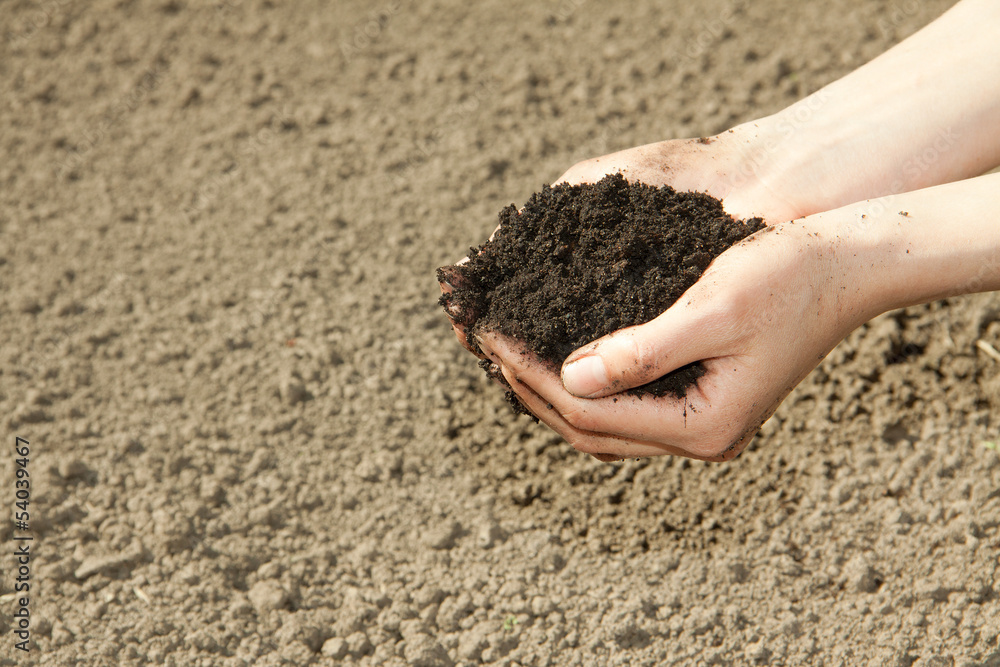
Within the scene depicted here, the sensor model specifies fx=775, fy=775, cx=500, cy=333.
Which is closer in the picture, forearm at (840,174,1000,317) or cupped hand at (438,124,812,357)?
forearm at (840,174,1000,317)

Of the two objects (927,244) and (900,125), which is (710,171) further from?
(927,244)

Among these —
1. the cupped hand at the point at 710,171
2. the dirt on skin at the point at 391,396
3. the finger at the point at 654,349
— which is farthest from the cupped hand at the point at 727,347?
the dirt on skin at the point at 391,396

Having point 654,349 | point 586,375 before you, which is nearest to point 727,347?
point 654,349

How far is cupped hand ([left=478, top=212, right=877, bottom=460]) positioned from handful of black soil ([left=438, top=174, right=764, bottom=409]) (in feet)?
0.16

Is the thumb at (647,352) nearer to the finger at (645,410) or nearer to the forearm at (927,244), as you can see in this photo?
the finger at (645,410)

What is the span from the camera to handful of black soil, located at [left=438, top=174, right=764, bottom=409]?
157cm

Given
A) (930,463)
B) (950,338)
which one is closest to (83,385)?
(930,463)

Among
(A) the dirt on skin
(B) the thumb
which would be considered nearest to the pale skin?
(B) the thumb

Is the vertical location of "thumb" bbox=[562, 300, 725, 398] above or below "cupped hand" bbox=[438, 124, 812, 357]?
below

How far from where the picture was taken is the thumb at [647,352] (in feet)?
4.62

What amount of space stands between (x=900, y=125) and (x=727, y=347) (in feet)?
2.70

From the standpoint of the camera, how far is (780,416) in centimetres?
216

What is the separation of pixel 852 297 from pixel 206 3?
9.93 feet

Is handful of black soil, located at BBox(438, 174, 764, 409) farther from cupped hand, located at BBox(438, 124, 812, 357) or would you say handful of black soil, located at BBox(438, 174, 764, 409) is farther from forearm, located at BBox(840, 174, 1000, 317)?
forearm, located at BBox(840, 174, 1000, 317)
